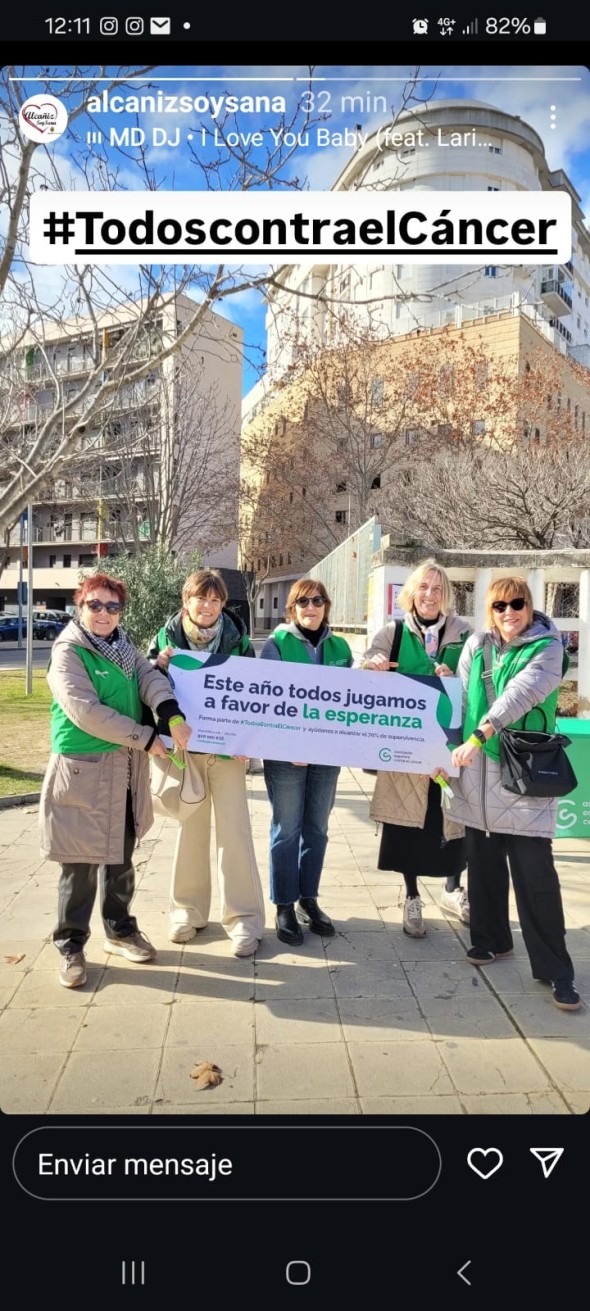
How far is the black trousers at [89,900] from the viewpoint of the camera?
10.2 feet

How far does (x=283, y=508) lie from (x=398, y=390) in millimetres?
7946

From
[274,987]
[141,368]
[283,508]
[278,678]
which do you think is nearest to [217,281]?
[278,678]

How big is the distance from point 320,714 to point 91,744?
1.03m

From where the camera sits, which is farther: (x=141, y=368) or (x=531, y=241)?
(x=141, y=368)

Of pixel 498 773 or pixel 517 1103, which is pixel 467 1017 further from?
pixel 498 773

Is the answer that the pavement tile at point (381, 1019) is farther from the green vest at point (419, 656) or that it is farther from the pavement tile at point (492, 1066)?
the green vest at point (419, 656)

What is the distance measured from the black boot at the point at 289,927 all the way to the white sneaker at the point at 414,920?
0.56m

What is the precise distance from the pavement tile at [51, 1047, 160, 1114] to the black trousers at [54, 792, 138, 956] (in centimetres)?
83

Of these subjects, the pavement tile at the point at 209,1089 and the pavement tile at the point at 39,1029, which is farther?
the pavement tile at the point at 39,1029

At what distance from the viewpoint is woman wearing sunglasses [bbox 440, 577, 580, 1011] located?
114 inches

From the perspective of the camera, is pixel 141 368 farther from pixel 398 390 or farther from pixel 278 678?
pixel 398 390

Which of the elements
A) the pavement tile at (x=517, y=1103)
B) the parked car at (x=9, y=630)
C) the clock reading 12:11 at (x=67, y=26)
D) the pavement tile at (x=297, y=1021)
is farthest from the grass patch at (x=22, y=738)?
the parked car at (x=9, y=630)

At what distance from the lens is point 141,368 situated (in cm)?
572
